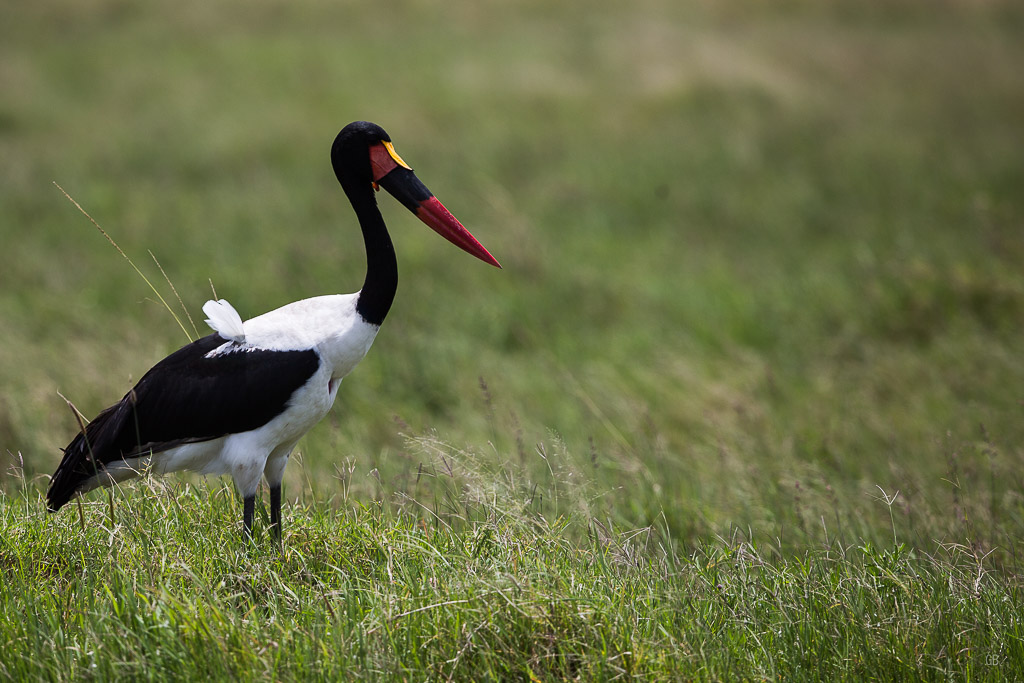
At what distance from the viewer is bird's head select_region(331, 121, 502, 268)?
3.36 meters

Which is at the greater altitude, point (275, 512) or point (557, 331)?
point (275, 512)

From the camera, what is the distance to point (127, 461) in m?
3.29

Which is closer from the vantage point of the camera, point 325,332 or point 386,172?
point 325,332

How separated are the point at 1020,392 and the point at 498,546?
418cm

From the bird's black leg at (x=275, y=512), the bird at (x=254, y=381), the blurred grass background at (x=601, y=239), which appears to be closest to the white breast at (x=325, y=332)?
the bird at (x=254, y=381)

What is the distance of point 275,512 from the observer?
11.0ft

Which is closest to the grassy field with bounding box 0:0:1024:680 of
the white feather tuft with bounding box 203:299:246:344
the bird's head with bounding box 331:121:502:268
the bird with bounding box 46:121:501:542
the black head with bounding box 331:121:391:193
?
the bird with bounding box 46:121:501:542

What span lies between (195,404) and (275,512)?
46cm

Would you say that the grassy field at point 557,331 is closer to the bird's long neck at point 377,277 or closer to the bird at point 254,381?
the bird at point 254,381

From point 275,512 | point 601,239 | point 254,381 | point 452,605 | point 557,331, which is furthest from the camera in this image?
point 601,239

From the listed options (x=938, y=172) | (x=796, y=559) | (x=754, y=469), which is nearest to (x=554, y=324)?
(x=754, y=469)

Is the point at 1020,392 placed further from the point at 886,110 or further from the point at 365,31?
the point at 365,31

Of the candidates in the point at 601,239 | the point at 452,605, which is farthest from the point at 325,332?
the point at 601,239

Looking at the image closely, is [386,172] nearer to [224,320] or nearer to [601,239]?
[224,320]
